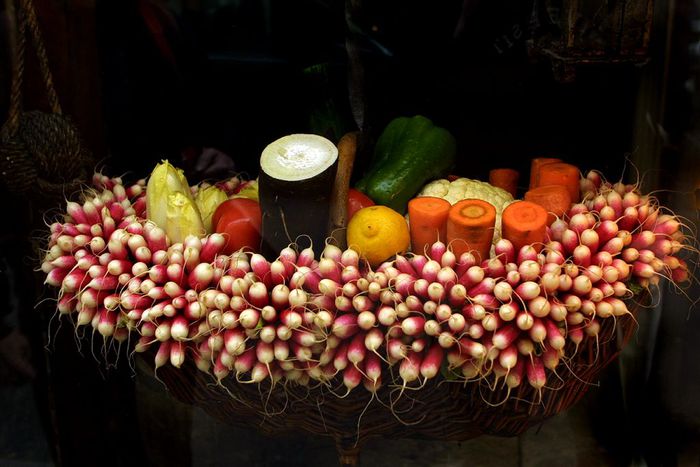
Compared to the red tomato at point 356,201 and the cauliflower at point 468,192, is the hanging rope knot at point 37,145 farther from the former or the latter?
the cauliflower at point 468,192

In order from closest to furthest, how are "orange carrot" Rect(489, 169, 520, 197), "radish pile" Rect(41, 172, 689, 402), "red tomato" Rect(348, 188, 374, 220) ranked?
"radish pile" Rect(41, 172, 689, 402), "red tomato" Rect(348, 188, 374, 220), "orange carrot" Rect(489, 169, 520, 197)

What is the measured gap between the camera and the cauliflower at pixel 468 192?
4.38 ft

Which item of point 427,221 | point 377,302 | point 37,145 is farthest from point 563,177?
point 37,145

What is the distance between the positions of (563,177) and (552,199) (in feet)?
0.29

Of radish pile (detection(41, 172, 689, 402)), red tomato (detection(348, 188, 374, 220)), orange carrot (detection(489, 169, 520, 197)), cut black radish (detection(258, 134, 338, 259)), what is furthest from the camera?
orange carrot (detection(489, 169, 520, 197))

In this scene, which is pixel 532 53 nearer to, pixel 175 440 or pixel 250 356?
pixel 250 356

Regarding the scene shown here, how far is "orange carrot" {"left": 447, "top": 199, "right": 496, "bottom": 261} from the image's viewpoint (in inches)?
45.0

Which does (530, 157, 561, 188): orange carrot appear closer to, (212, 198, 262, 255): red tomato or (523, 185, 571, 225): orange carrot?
(523, 185, 571, 225): orange carrot

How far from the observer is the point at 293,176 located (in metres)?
1.16

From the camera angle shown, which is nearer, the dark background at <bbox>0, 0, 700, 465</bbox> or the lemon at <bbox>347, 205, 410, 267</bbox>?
the lemon at <bbox>347, 205, 410, 267</bbox>

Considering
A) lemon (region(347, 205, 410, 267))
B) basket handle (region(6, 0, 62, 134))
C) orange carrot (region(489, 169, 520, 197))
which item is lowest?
orange carrot (region(489, 169, 520, 197))

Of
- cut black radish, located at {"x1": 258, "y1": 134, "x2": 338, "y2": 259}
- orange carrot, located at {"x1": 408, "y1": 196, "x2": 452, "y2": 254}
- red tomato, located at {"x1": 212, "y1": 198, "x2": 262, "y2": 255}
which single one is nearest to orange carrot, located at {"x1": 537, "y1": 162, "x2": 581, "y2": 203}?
orange carrot, located at {"x1": 408, "y1": 196, "x2": 452, "y2": 254}

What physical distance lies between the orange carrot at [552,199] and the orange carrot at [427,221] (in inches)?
6.6

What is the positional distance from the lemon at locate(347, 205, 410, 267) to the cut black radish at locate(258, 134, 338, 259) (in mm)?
64
